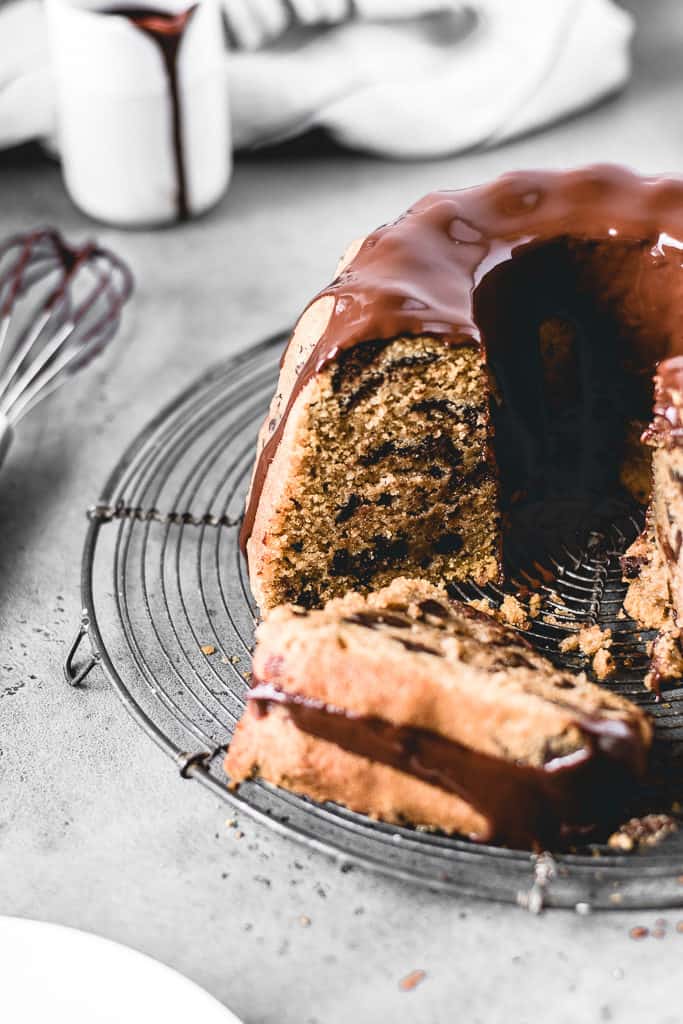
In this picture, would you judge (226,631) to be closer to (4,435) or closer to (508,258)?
(4,435)

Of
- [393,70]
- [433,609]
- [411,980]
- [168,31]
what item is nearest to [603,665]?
[433,609]

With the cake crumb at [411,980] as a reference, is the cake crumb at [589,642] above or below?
above

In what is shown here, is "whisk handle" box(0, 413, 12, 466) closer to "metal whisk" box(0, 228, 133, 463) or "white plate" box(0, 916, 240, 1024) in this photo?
"metal whisk" box(0, 228, 133, 463)

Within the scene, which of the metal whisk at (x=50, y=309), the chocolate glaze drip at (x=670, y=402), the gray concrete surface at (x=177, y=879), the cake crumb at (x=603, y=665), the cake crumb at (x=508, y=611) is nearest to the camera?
the gray concrete surface at (x=177, y=879)

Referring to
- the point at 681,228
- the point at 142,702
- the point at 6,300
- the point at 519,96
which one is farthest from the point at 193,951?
the point at 519,96

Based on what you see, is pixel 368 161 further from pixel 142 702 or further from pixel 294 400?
pixel 142 702

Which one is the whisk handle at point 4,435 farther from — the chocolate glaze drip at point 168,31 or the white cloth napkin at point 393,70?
the white cloth napkin at point 393,70

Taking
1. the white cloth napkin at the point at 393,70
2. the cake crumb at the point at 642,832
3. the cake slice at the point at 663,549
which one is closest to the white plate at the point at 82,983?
the cake crumb at the point at 642,832
